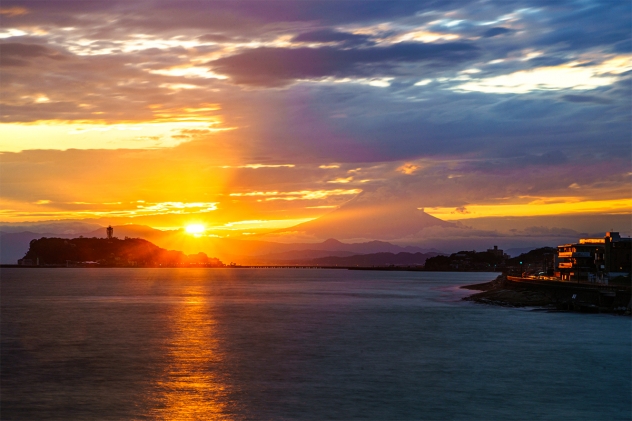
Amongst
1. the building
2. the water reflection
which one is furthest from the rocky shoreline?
the water reflection

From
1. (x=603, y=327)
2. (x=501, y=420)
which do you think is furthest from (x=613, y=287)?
(x=501, y=420)

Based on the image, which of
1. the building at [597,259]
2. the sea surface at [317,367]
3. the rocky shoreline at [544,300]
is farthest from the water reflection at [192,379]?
the building at [597,259]

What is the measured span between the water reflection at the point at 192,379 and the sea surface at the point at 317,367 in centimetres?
9

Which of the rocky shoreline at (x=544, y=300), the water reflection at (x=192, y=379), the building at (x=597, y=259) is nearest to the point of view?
the water reflection at (x=192, y=379)

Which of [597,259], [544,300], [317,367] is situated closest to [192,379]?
[317,367]

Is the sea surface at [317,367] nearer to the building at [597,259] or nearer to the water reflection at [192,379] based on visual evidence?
the water reflection at [192,379]

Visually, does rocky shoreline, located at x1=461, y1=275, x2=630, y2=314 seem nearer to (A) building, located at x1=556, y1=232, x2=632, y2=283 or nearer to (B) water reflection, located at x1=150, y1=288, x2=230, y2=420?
(A) building, located at x1=556, y1=232, x2=632, y2=283

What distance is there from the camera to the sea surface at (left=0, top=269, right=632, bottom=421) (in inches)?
1266

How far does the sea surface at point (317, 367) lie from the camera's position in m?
32.2

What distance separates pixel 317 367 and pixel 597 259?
344ft

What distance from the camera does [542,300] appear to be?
94.3m

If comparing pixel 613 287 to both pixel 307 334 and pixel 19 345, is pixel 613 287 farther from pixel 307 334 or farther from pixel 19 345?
pixel 19 345

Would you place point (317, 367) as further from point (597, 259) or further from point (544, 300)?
point (597, 259)

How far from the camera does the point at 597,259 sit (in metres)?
133
